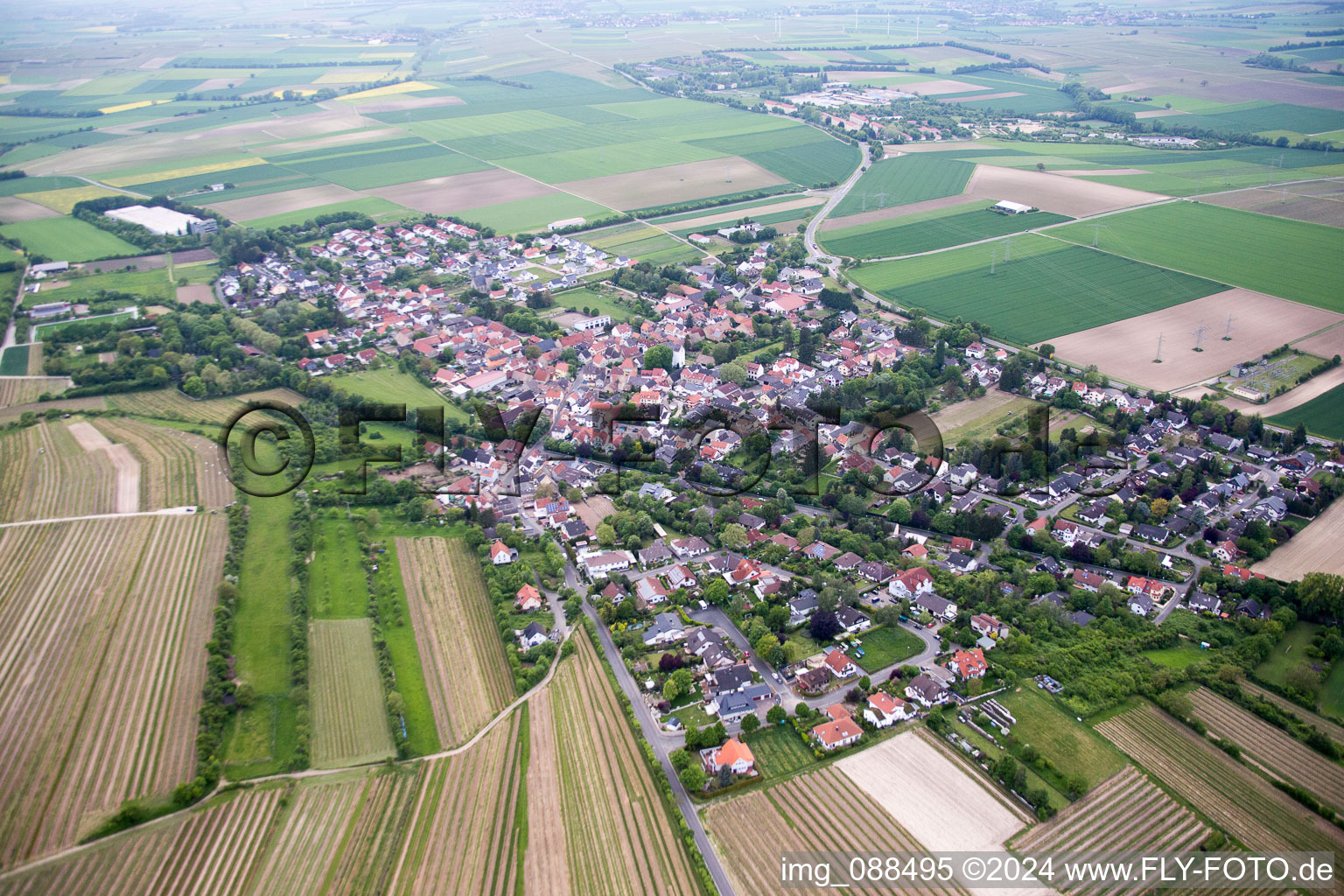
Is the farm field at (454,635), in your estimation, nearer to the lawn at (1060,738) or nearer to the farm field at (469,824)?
the farm field at (469,824)

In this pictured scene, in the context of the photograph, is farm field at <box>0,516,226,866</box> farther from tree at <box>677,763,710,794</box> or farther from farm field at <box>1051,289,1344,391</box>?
farm field at <box>1051,289,1344,391</box>

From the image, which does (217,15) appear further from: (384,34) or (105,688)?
(105,688)

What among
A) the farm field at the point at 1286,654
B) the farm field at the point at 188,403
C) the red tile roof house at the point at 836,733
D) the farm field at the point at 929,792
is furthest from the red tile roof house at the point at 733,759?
the farm field at the point at 188,403

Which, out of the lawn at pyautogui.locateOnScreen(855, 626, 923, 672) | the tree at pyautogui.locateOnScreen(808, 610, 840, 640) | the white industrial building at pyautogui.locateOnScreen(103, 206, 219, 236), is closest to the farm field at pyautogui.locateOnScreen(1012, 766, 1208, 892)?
the lawn at pyautogui.locateOnScreen(855, 626, 923, 672)

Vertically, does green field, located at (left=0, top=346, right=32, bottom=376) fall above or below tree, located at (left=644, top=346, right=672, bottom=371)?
→ below

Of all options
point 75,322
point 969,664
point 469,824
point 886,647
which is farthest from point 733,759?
point 75,322

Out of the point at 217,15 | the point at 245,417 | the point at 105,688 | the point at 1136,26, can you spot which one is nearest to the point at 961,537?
the point at 105,688
